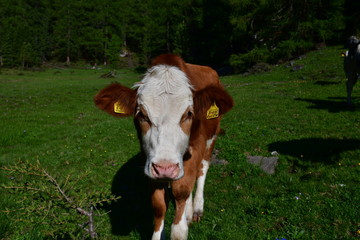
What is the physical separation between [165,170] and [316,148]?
588 centimetres

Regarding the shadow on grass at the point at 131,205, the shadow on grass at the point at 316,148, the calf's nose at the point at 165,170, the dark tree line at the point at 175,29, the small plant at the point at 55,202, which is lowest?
the shadow on grass at the point at 131,205

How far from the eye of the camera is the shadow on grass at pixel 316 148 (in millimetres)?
6465

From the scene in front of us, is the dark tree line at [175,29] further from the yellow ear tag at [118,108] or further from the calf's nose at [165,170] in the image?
the calf's nose at [165,170]

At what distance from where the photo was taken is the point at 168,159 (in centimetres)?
281

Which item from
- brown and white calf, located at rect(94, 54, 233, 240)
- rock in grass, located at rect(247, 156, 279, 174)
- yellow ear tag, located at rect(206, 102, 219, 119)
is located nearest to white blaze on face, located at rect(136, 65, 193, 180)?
brown and white calf, located at rect(94, 54, 233, 240)

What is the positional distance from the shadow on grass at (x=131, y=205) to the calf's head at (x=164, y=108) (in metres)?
1.08

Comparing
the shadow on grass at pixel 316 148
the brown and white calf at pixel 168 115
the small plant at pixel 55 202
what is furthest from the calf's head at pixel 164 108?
the shadow on grass at pixel 316 148

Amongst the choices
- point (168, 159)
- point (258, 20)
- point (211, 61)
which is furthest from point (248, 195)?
point (211, 61)

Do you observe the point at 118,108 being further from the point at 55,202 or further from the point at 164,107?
the point at 55,202

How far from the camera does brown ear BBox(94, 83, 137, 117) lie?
11.9 ft

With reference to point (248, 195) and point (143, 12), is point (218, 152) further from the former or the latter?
point (143, 12)

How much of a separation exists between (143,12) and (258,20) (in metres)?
56.8

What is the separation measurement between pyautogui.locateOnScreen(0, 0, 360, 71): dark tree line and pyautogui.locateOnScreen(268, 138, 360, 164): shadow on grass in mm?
11542

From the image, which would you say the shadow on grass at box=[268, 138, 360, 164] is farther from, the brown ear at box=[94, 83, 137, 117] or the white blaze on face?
the brown ear at box=[94, 83, 137, 117]
